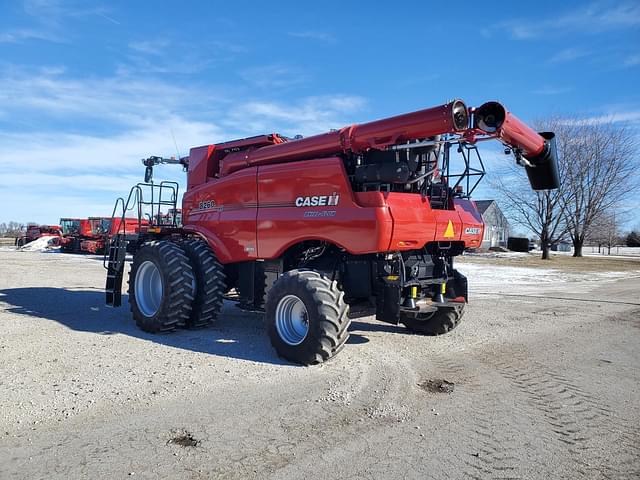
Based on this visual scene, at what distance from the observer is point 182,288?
24.2 ft

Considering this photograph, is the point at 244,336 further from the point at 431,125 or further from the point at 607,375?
the point at 607,375

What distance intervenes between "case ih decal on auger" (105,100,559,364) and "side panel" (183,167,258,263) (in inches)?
0.9

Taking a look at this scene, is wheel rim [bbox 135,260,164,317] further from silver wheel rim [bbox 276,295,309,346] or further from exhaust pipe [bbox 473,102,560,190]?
exhaust pipe [bbox 473,102,560,190]

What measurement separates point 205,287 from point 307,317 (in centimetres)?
224

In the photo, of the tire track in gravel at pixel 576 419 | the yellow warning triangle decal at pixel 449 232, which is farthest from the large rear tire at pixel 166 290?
the tire track in gravel at pixel 576 419

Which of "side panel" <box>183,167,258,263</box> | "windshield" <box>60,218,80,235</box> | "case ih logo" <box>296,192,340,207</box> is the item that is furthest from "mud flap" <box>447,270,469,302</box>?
"windshield" <box>60,218,80,235</box>

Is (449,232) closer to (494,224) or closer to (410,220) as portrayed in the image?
(410,220)

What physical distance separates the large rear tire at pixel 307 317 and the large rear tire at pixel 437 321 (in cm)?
234

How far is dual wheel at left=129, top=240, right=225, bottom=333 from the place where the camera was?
737 centimetres

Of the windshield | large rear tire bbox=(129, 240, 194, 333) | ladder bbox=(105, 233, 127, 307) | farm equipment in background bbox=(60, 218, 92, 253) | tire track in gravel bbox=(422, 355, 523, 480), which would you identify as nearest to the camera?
tire track in gravel bbox=(422, 355, 523, 480)

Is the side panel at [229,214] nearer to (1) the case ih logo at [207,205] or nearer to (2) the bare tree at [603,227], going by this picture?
(1) the case ih logo at [207,205]

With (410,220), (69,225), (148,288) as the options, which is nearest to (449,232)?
(410,220)

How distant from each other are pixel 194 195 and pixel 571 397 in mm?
6489

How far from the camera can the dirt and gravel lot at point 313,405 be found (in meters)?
3.47
